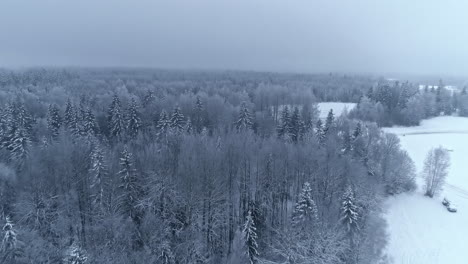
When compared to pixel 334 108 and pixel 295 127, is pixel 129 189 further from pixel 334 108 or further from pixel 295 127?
pixel 334 108

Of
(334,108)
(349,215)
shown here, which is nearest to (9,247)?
(349,215)

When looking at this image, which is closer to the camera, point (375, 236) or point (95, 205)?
point (95, 205)

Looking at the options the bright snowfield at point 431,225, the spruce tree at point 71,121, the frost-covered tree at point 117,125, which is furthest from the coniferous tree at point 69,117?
the bright snowfield at point 431,225

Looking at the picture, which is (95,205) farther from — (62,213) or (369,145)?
(369,145)

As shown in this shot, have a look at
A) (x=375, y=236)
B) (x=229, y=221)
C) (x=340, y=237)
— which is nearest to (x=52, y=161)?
(x=229, y=221)

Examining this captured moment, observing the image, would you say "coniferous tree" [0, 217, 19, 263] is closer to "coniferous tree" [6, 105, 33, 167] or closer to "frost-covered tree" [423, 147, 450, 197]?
"coniferous tree" [6, 105, 33, 167]

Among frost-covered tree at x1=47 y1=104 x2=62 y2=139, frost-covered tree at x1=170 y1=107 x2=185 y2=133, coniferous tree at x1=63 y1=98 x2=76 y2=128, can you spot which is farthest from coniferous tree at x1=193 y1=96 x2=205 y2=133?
frost-covered tree at x1=47 y1=104 x2=62 y2=139
